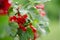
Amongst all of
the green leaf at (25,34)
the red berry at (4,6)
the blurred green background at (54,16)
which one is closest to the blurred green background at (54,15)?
the blurred green background at (54,16)

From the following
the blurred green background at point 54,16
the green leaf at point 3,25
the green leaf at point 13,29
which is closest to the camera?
the green leaf at point 3,25

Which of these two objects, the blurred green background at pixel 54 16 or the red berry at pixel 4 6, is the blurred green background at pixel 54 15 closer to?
the blurred green background at pixel 54 16

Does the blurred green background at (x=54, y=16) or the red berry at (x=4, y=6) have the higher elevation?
the red berry at (x=4, y=6)

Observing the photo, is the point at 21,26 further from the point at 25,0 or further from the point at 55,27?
the point at 55,27

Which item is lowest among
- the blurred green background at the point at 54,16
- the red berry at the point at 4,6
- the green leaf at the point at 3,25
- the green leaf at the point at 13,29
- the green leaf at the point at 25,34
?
the blurred green background at the point at 54,16

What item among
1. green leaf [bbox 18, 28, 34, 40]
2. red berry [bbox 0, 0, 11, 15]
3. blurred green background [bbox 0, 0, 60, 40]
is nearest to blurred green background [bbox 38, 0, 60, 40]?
blurred green background [bbox 0, 0, 60, 40]

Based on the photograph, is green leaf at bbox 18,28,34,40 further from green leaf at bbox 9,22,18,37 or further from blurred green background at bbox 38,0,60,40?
blurred green background at bbox 38,0,60,40

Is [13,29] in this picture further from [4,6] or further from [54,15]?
[54,15]

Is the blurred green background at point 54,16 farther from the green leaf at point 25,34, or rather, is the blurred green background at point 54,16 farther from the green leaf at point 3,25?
the green leaf at point 3,25

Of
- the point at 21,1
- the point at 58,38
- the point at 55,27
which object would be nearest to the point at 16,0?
the point at 21,1

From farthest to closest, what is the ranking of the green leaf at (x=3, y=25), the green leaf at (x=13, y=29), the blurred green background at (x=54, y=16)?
the blurred green background at (x=54, y=16) < the green leaf at (x=13, y=29) < the green leaf at (x=3, y=25)

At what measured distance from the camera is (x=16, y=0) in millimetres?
908

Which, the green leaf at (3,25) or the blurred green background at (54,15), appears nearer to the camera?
the green leaf at (3,25)

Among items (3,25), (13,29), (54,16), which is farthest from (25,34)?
(54,16)
